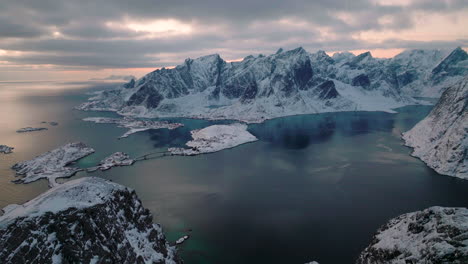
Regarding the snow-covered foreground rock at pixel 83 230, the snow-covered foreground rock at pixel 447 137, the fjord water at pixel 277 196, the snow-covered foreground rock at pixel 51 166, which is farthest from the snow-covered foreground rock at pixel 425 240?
the snow-covered foreground rock at pixel 51 166

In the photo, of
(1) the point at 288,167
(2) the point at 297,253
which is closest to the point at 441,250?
(2) the point at 297,253

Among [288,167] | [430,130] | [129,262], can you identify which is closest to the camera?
[129,262]

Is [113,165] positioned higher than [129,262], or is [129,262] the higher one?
[129,262]

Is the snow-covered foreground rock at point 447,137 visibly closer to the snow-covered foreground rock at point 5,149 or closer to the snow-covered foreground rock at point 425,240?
the snow-covered foreground rock at point 425,240

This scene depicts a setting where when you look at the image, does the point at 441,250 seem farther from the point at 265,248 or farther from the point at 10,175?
the point at 10,175

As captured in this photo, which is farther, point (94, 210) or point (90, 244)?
point (94, 210)

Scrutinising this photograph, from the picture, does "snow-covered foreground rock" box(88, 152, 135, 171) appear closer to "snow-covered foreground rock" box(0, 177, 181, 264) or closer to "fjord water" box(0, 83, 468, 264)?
"fjord water" box(0, 83, 468, 264)
